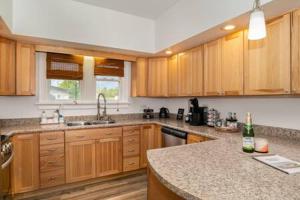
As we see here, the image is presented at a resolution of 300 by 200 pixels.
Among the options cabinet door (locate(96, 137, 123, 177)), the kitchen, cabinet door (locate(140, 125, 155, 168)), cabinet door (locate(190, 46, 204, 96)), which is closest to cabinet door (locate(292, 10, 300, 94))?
the kitchen

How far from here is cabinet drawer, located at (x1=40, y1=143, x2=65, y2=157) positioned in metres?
2.52

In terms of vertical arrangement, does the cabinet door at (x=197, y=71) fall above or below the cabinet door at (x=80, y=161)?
above

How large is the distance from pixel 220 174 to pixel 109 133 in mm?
2275

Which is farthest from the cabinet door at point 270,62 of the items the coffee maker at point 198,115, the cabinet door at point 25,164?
the cabinet door at point 25,164

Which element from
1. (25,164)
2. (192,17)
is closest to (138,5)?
(192,17)

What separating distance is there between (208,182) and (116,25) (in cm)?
290

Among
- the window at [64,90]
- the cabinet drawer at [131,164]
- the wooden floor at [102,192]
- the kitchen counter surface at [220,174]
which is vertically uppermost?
the window at [64,90]

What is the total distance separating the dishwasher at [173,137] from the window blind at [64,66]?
181cm

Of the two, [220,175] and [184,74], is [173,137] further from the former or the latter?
[220,175]

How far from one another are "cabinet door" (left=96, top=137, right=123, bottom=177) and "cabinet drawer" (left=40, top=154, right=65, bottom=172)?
517mm

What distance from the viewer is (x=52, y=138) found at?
2.58 metres

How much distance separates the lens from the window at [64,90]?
124 inches

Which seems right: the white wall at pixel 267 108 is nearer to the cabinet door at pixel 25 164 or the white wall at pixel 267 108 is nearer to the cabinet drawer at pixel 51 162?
the cabinet drawer at pixel 51 162

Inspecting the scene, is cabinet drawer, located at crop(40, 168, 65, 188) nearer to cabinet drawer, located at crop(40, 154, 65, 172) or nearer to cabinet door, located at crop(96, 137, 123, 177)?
cabinet drawer, located at crop(40, 154, 65, 172)
